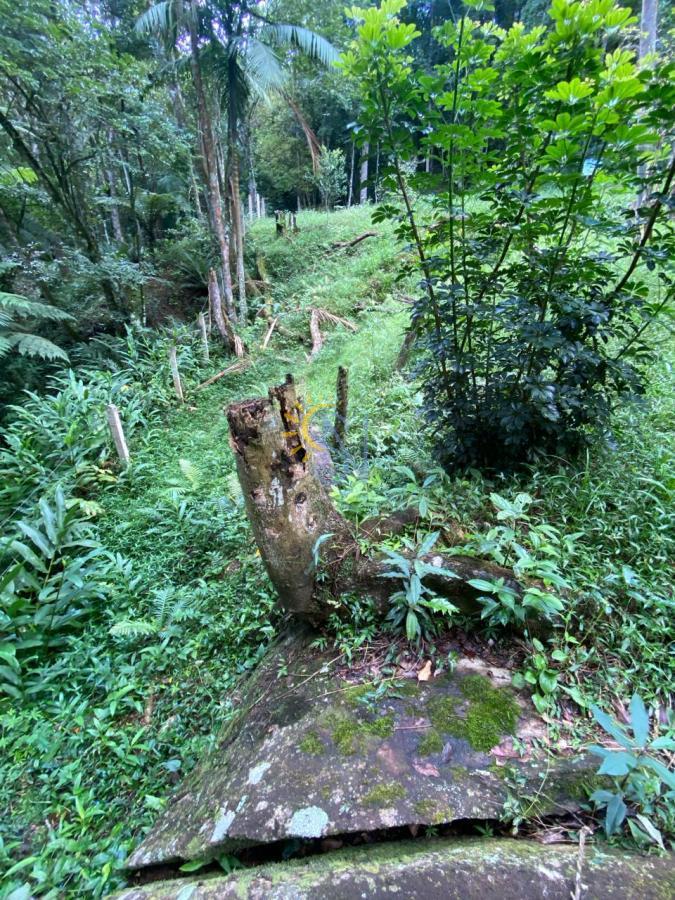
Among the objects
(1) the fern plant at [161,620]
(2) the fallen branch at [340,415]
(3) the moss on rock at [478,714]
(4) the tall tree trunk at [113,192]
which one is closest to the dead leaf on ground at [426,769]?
(3) the moss on rock at [478,714]

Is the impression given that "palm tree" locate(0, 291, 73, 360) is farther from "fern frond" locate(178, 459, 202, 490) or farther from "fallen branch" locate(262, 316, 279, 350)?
"fallen branch" locate(262, 316, 279, 350)

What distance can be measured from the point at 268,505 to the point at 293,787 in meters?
1.10

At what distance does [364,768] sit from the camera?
1.51m

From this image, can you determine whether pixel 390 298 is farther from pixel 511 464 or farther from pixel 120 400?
pixel 511 464

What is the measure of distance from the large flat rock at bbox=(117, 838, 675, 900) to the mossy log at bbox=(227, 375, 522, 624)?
33.6 inches

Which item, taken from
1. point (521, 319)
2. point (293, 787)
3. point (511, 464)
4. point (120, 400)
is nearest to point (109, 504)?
point (120, 400)

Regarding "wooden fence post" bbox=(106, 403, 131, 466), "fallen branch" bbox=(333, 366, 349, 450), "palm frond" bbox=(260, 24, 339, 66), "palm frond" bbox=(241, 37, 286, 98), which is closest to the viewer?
"fallen branch" bbox=(333, 366, 349, 450)

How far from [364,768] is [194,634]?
154cm

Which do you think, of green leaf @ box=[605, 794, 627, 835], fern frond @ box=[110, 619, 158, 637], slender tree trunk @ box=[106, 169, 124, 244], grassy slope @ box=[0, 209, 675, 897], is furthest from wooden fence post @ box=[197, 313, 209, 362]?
green leaf @ box=[605, 794, 627, 835]

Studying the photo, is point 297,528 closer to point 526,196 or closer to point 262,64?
point 526,196

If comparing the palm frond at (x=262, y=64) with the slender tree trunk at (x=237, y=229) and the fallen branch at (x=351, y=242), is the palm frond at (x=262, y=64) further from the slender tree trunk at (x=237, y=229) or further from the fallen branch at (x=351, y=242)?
the fallen branch at (x=351, y=242)

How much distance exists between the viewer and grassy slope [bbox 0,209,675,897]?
1.77 meters

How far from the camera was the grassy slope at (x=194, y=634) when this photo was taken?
177 centimetres

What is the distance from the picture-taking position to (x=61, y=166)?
699cm
